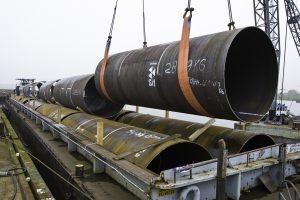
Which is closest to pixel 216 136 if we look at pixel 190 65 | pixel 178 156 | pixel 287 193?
pixel 178 156

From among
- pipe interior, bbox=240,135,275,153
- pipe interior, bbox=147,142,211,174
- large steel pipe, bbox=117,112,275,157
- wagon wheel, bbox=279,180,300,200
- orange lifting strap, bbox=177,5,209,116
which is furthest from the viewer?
pipe interior, bbox=240,135,275,153

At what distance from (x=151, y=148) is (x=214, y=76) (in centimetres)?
185

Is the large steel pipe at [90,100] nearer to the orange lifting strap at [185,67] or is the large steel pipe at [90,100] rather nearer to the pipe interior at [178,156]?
the pipe interior at [178,156]

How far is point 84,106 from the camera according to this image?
10.8 meters

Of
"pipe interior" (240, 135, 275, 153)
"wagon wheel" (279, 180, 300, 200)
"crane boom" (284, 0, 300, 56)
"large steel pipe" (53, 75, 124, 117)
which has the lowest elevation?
"wagon wheel" (279, 180, 300, 200)

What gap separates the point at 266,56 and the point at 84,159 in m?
5.46

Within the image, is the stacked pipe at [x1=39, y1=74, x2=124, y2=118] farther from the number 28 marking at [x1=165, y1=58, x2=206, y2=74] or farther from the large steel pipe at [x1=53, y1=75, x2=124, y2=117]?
the number 28 marking at [x1=165, y1=58, x2=206, y2=74]

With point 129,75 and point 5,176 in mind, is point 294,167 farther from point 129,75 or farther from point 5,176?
point 5,176

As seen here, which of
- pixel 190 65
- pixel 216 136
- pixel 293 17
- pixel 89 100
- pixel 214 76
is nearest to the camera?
pixel 214 76

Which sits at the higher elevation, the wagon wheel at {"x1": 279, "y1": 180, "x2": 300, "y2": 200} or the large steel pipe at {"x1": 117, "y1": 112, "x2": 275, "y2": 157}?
the large steel pipe at {"x1": 117, "y1": 112, "x2": 275, "y2": 157}

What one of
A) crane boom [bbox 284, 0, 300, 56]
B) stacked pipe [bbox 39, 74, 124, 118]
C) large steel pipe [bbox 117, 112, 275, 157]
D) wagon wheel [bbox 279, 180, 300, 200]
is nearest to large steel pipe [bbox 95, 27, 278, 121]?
large steel pipe [bbox 117, 112, 275, 157]

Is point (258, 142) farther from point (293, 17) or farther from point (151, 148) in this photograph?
point (293, 17)

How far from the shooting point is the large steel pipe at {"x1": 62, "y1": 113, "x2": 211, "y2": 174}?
209 inches

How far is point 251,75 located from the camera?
6.36 metres
